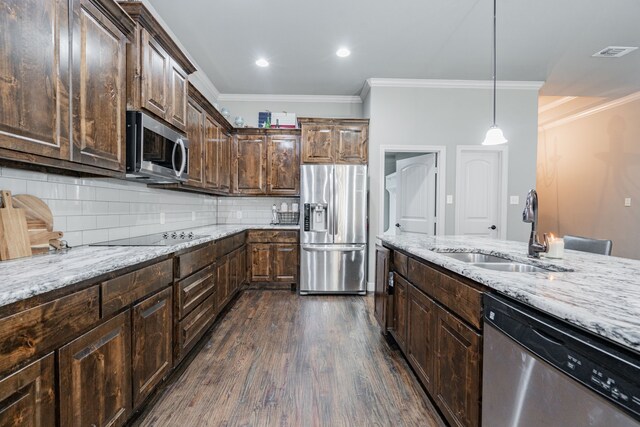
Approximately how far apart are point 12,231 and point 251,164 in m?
3.12

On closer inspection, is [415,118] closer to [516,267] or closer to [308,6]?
[308,6]

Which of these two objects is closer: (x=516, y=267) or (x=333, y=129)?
(x=516, y=267)

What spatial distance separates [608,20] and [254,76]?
12.2ft

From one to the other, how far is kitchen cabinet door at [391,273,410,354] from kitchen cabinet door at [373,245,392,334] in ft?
0.42

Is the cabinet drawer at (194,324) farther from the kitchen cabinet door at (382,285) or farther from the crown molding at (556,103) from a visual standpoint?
the crown molding at (556,103)

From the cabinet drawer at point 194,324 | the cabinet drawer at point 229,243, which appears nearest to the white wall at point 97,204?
the cabinet drawer at point 229,243

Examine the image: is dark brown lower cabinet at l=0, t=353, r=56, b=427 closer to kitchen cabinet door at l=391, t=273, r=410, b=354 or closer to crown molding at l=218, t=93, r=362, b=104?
kitchen cabinet door at l=391, t=273, r=410, b=354

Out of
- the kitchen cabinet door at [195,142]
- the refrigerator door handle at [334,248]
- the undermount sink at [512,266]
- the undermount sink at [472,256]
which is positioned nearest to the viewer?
the undermount sink at [512,266]

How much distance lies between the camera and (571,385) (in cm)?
78

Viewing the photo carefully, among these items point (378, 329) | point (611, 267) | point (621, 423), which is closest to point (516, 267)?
point (611, 267)

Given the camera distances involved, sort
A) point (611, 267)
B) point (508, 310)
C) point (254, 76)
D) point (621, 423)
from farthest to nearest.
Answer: point (254, 76), point (611, 267), point (508, 310), point (621, 423)

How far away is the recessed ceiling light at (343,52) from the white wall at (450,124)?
0.83 m

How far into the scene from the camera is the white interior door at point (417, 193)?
4.24m

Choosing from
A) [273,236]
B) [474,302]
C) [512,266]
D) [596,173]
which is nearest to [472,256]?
[512,266]
